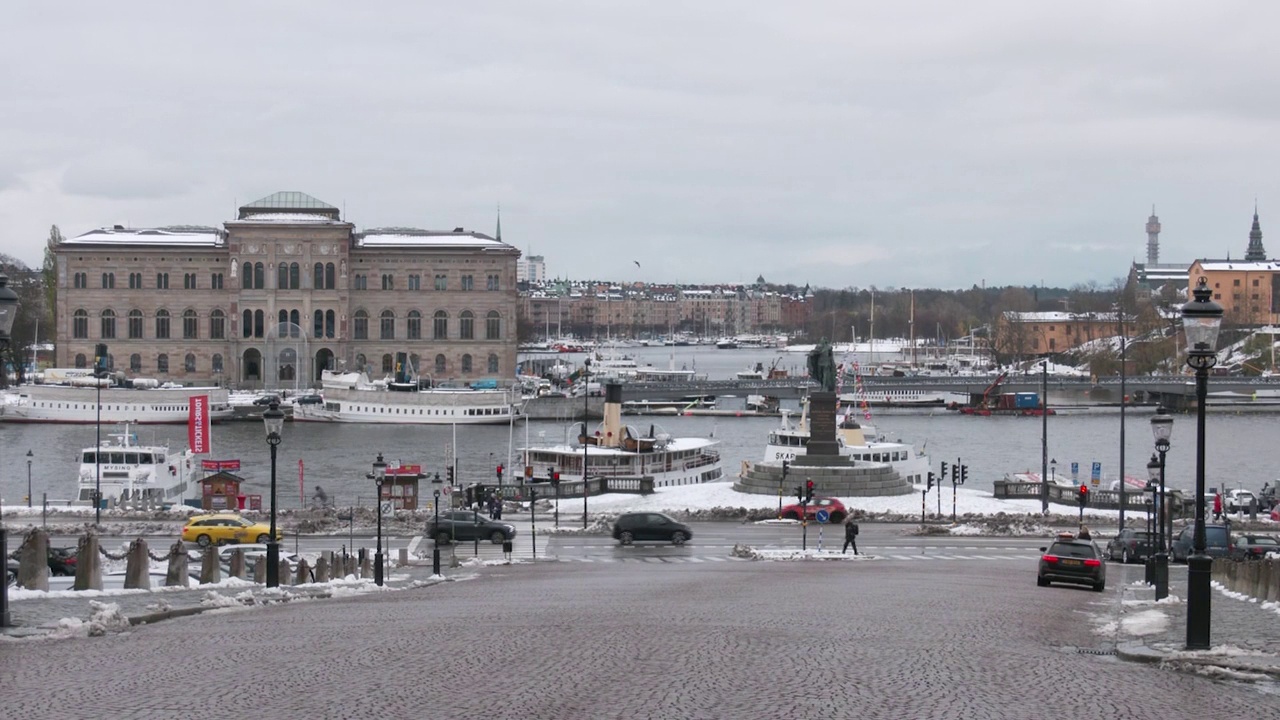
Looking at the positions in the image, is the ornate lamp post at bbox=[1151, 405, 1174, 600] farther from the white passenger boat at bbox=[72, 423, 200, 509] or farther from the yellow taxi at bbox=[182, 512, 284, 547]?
the white passenger boat at bbox=[72, 423, 200, 509]

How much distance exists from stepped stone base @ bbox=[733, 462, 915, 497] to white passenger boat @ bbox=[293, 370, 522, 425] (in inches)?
2097

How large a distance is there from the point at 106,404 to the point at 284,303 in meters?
19.1

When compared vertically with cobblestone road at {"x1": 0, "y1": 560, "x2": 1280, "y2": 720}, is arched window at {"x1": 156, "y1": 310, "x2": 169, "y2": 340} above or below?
above

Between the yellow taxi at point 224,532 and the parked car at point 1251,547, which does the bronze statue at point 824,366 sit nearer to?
the parked car at point 1251,547

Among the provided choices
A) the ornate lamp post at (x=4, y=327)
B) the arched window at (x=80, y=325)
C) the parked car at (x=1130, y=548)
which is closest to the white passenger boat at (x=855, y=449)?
the parked car at (x=1130, y=548)

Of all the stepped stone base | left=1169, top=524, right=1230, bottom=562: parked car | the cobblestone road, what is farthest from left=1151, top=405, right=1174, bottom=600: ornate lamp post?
the stepped stone base

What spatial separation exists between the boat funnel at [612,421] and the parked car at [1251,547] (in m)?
30.3

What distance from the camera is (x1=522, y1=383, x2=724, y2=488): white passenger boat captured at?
56.6 m

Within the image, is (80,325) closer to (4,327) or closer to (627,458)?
(627,458)

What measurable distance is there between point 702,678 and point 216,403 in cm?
9562

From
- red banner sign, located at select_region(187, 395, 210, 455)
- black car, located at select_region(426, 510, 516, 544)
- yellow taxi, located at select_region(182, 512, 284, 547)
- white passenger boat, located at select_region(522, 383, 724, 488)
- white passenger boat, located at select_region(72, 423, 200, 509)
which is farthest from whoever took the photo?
red banner sign, located at select_region(187, 395, 210, 455)

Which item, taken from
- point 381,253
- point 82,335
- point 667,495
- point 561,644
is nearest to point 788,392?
point 381,253

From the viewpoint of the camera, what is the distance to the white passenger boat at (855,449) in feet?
173

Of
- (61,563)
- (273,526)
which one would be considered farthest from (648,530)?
(273,526)
